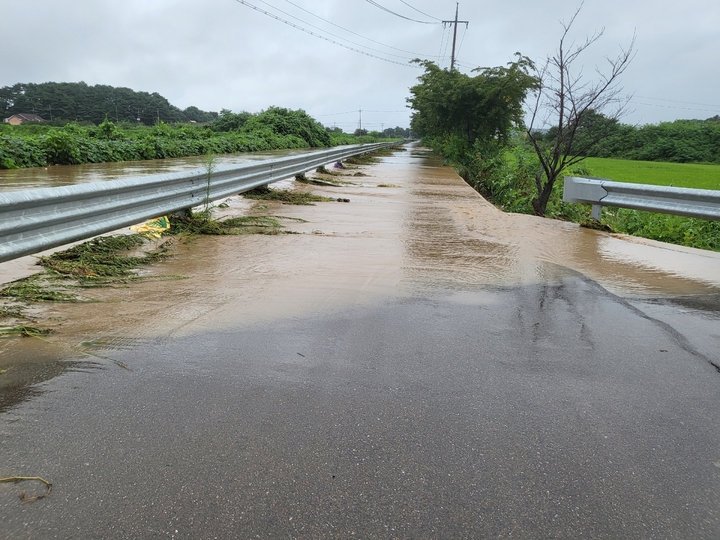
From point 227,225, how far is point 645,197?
591 cm

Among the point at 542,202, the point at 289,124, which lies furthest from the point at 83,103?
the point at 542,202

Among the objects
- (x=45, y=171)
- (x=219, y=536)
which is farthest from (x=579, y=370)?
(x=45, y=171)

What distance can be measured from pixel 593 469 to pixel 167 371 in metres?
2.13

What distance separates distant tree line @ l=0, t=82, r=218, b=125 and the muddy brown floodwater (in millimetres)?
68056

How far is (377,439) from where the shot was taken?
230cm

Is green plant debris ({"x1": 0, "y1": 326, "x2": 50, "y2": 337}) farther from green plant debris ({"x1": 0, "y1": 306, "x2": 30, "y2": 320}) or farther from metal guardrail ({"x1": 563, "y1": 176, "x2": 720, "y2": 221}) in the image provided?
metal guardrail ({"x1": 563, "y1": 176, "x2": 720, "y2": 221})

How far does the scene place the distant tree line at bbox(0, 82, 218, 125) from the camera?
233ft

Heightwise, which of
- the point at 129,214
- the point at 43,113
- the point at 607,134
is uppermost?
the point at 43,113

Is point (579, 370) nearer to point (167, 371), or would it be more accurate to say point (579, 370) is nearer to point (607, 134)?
point (167, 371)

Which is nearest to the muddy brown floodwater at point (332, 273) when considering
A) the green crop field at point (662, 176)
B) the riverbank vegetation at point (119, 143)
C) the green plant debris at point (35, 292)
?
the green plant debris at point (35, 292)

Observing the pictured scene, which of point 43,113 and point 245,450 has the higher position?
point 43,113

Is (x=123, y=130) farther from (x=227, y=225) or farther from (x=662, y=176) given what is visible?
(x=662, y=176)

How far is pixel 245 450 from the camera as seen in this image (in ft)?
7.16

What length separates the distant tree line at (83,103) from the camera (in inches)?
2792
